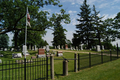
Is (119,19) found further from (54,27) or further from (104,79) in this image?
(104,79)

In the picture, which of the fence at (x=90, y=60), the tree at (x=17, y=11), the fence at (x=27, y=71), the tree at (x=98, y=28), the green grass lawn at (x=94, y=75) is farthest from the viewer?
the tree at (x=98, y=28)

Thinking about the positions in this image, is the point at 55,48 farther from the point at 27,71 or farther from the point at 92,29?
the point at 27,71

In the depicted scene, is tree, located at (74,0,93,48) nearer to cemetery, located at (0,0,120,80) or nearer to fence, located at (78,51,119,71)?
cemetery, located at (0,0,120,80)

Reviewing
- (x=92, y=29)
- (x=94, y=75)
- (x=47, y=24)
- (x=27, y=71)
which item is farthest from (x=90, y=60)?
(x=92, y=29)

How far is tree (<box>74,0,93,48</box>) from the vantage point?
42.9 meters

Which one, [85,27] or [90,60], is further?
[85,27]

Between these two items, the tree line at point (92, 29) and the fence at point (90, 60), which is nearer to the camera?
the fence at point (90, 60)

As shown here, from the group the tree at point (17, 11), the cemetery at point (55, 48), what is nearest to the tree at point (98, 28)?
the cemetery at point (55, 48)

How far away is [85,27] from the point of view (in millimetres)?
43812

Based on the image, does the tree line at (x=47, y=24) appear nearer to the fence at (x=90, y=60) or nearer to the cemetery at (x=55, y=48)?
the cemetery at (x=55, y=48)

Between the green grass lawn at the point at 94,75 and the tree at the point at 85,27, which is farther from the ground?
the tree at the point at 85,27

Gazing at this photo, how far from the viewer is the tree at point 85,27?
141ft

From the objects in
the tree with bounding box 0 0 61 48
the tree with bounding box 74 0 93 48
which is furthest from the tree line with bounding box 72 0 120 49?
the tree with bounding box 0 0 61 48

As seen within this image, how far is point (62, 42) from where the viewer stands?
186ft
